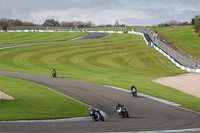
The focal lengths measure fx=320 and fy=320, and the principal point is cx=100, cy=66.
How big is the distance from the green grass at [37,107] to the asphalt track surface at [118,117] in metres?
1.30

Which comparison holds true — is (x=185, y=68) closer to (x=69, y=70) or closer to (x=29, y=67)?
(x=69, y=70)

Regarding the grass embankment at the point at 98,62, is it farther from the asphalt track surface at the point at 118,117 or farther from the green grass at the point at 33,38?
the green grass at the point at 33,38

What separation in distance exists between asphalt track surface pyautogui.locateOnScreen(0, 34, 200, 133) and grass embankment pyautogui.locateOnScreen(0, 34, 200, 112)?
529cm

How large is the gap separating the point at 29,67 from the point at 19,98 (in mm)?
26436

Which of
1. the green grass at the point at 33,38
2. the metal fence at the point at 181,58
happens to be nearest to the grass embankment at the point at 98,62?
the metal fence at the point at 181,58

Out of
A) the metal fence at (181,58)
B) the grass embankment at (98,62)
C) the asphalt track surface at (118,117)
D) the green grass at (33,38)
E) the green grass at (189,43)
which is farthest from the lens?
the green grass at (33,38)

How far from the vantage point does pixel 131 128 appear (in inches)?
592

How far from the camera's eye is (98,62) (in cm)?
5272

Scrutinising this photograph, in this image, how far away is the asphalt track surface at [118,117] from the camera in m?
14.6

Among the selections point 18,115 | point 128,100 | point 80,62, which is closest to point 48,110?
point 18,115

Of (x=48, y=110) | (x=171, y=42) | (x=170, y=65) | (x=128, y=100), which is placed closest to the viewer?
(x=48, y=110)

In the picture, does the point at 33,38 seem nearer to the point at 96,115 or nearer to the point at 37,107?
the point at 37,107

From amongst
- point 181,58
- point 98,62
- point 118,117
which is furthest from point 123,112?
point 181,58

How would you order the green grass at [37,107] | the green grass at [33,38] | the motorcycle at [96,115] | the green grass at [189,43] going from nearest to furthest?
1. the motorcycle at [96,115]
2. the green grass at [37,107]
3. the green grass at [189,43]
4. the green grass at [33,38]
